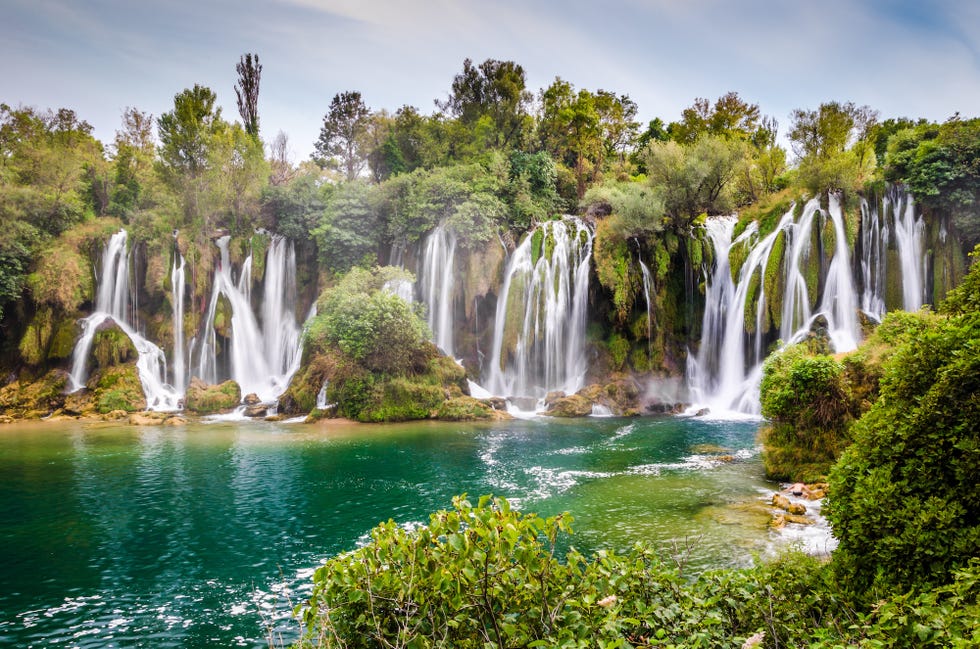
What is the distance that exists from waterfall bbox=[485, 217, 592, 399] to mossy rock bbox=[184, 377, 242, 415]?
14.0m

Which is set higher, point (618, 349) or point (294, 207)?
point (294, 207)

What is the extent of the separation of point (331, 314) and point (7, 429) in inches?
593

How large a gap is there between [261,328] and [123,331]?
7.57m

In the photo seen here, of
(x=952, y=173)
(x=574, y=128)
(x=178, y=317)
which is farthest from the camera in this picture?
(x=574, y=128)

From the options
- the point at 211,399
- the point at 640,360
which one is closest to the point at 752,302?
the point at 640,360

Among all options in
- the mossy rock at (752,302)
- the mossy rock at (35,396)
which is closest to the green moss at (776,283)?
the mossy rock at (752,302)

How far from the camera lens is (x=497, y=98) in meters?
41.9

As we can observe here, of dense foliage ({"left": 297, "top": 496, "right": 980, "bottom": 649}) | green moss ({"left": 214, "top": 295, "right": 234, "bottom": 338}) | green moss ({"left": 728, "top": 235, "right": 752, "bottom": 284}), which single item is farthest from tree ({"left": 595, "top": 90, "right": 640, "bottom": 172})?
dense foliage ({"left": 297, "top": 496, "right": 980, "bottom": 649})

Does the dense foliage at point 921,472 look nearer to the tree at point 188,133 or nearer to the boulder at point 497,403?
the boulder at point 497,403

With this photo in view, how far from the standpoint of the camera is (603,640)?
328cm

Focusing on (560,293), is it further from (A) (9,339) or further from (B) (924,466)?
(A) (9,339)

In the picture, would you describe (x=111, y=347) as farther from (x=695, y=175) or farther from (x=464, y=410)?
(x=695, y=175)

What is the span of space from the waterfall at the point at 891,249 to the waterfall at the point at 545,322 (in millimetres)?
13067

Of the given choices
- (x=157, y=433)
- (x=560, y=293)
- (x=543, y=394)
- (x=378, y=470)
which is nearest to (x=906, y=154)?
(x=560, y=293)
